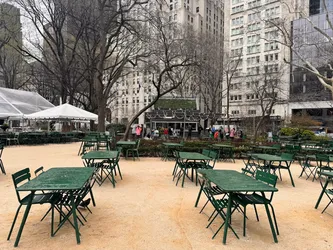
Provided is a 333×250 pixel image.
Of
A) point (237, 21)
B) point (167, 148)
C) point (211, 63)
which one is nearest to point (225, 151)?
point (167, 148)

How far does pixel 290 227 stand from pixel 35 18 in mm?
21422

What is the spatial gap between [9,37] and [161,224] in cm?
2200

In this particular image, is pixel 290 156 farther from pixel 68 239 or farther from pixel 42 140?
pixel 42 140

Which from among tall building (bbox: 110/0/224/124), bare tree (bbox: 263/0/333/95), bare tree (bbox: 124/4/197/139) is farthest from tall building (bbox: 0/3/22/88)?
tall building (bbox: 110/0/224/124)

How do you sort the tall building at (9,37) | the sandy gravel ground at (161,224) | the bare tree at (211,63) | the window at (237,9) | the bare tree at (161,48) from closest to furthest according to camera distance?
the sandy gravel ground at (161,224) < the bare tree at (161,48) < the tall building at (9,37) < the bare tree at (211,63) < the window at (237,9)

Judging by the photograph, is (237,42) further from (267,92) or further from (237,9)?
(267,92)

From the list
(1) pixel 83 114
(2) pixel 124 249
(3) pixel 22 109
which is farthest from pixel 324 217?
(3) pixel 22 109

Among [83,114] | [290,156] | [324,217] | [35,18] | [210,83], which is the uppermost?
[35,18]

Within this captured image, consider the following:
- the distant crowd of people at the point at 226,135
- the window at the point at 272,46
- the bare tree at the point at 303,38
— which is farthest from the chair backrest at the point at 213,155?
the window at the point at 272,46

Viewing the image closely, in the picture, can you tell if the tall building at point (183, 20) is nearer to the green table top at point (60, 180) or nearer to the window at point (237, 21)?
the window at point (237, 21)

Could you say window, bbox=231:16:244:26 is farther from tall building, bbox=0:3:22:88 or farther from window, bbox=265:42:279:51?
tall building, bbox=0:3:22:88

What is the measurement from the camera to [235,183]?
3570 mm

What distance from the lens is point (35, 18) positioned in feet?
57.9

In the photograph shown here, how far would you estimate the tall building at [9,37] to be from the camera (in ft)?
55.0
